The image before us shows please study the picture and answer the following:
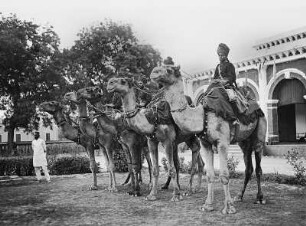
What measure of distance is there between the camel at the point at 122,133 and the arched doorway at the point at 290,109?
742 inches

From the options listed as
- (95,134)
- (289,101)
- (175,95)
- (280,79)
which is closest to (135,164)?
(95,134)

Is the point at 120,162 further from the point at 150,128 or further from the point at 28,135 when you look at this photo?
the point at 28,135

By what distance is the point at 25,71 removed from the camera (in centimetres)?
3272

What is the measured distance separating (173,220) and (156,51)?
108 ft

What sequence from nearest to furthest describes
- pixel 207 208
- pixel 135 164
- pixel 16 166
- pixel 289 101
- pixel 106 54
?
1. pixel 207 208
2. pixel 135 164
3. pixel 16 166
4. pixel 289 101
5. pixel 106 54

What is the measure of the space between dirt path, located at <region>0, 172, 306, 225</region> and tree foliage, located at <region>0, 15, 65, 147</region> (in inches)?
821

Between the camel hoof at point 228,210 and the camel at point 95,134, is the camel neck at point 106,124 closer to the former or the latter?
the camel at point 95,134

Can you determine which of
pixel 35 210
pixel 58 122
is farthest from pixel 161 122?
pixel 58 122

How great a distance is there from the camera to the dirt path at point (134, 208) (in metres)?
7.18

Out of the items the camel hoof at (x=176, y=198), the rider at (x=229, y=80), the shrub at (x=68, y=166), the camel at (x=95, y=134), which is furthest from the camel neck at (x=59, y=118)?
the shrub at (x=68, y=166)

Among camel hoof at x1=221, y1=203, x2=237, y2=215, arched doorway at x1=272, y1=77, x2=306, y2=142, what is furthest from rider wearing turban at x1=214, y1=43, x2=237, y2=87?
arched doorway at x1=272, y1=77, x2=306, y2=142

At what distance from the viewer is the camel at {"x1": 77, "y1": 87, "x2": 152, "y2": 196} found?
10258mm

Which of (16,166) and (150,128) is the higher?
(150,128)

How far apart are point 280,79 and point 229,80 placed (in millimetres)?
19892
